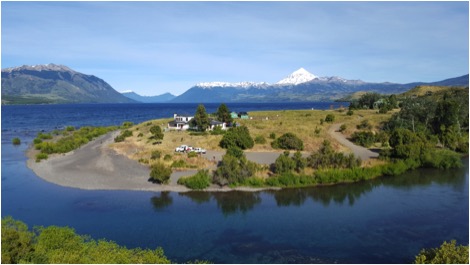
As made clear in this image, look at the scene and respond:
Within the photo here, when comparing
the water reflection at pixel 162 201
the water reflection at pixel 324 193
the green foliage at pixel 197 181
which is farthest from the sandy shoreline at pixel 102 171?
the water reflection at pixel 324 193

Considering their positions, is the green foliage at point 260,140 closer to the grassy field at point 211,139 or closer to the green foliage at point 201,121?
the grassy field at point 211,139

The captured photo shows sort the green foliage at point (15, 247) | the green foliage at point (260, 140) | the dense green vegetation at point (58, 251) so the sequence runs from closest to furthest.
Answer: the dense green vegetation at point (58, 251)
the green foliage at point (15, 247)
the green foliage at point (260, 140)

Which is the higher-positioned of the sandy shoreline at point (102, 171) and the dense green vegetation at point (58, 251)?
the dense green vegetation at point (58, 251)

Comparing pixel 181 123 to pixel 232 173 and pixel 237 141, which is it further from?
pixel 232 173

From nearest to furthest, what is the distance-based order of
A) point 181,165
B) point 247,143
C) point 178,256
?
point 178,256 < point 181,165 < point 247,143

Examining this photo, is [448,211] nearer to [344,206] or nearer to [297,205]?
[344,206]

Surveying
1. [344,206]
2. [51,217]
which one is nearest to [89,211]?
[51,217]

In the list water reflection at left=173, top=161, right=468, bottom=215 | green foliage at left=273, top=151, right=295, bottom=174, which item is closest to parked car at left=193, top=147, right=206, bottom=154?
green foliage at left=273, top=151, right=295, bottom=174
